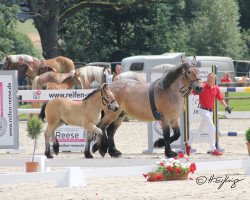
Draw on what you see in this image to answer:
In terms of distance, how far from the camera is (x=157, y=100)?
1995 centimetres

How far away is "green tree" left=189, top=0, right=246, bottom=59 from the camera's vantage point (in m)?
68.9

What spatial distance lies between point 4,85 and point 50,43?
3128 centimetres

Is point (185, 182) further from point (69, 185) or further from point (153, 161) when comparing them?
point (153, 161)

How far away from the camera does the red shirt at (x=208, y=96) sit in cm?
2023

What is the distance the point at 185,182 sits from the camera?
15.2 m

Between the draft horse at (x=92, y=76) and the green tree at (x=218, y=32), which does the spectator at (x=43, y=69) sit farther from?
the green tree at (x=218, y=32)

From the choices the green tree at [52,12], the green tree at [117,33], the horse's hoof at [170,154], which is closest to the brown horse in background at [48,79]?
the horse's hoof at [170,154]

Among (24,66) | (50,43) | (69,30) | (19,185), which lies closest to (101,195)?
(19,185)

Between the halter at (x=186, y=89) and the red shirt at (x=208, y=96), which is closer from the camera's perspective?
the halter at (x=186, y=89)

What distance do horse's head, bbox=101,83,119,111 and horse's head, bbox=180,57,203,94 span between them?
1318mm

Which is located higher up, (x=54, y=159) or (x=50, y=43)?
(x=50, y=43)

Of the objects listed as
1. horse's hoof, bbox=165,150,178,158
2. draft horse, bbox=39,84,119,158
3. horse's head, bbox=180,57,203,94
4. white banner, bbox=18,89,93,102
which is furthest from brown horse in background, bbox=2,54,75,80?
horse's hoof, bbox=165,150,178,158

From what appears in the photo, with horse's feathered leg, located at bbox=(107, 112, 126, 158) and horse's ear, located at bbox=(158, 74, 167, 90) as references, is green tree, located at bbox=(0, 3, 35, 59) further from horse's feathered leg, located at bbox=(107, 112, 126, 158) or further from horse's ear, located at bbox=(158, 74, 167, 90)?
horse's ear, located at bbox=(158, 74, 167, 90)

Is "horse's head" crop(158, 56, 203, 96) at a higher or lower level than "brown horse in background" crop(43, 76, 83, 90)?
lower
